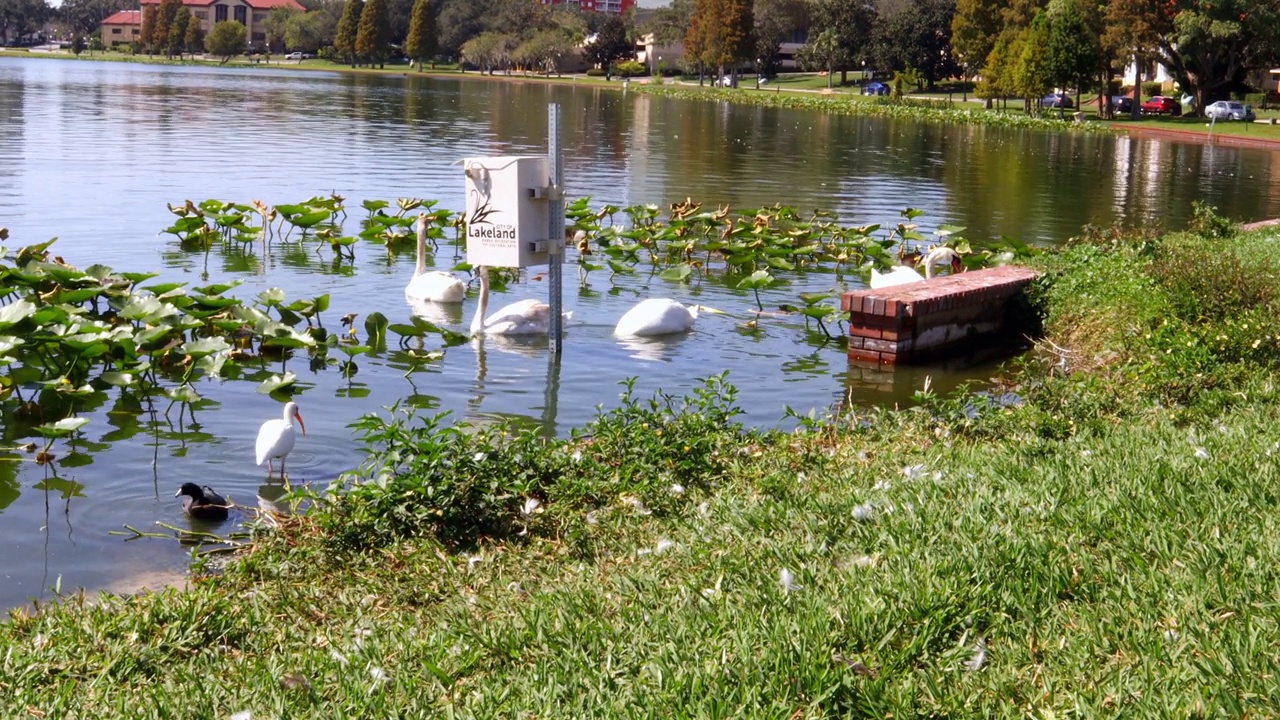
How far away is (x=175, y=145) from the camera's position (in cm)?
3300

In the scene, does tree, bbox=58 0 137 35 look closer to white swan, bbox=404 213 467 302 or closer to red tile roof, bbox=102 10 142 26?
red tile roof, bbox=102 10 142 26

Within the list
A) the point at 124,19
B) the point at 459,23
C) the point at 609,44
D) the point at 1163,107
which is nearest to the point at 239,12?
the point at 124,19

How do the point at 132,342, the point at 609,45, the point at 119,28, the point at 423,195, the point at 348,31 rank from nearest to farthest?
the point at 132,342, the point at 423,195, the point at 609,45, the point at 348,31, the point at 119,28

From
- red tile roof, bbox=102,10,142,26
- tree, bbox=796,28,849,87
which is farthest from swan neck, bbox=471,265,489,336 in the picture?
red tile roof, bbox=102,10,142,26

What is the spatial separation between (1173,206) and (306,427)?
23168 millimetres

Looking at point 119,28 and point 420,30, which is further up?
point 119,28

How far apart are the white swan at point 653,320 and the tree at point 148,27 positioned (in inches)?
→ 6283

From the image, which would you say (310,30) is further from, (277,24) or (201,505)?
(201,505)

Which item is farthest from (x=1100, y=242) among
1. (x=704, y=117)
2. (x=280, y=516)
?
(x=704, y=117)

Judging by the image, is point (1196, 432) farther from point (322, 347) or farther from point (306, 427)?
point (322, 347)

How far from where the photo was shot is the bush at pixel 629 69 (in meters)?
126

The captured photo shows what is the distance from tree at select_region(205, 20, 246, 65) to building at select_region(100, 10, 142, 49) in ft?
88.1

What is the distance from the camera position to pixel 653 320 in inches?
488

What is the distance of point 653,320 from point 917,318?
2.40 metres
